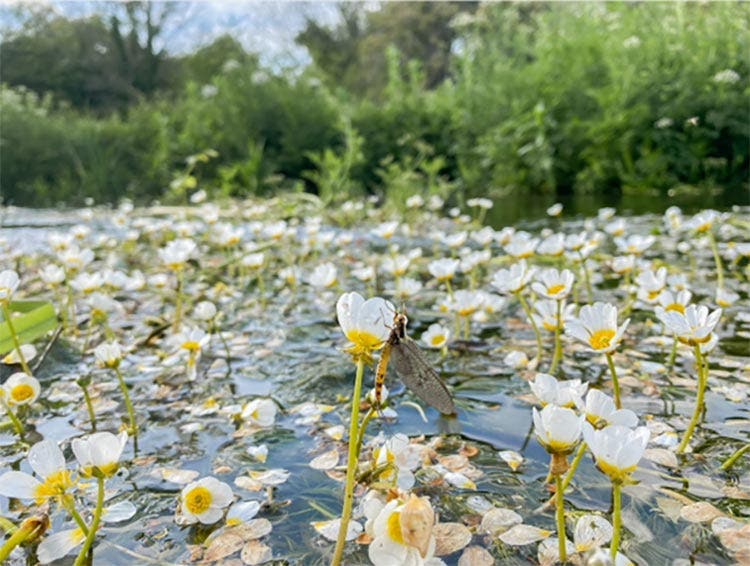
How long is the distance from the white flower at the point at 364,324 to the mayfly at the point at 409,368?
0.02 meters

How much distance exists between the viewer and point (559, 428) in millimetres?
785

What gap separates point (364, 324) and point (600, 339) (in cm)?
51

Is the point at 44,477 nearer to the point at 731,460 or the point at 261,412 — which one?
the point at 261,412

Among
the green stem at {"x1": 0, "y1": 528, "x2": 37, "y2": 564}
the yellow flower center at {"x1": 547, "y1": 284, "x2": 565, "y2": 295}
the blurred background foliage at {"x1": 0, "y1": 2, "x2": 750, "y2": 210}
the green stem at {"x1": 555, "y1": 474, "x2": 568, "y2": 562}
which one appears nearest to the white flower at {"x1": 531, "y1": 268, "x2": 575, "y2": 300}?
the yellow flower center at {"x1": 547, "y1": 284, "x2": 565, "y2": 295}

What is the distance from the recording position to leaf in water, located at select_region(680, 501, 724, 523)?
1001 mm

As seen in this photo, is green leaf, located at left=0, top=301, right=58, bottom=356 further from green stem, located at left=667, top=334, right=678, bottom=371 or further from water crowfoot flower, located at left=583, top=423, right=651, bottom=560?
green stem, located at left=667, top=334, right=678, bottom=371

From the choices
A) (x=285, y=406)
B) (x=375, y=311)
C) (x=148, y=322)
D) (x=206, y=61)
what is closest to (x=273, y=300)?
(x=148, y=322)

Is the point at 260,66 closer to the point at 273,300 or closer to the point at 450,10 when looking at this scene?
the point at 273,300

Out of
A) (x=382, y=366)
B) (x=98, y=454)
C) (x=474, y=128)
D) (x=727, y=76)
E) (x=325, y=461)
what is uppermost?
(x=727, y=76)

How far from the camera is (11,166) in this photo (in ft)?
32.9

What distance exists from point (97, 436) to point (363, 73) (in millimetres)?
21963

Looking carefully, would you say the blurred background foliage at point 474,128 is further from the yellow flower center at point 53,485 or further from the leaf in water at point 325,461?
the yellow flower center at point 53,485

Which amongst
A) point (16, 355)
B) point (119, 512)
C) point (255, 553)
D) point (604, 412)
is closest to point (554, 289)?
point (604, 412)

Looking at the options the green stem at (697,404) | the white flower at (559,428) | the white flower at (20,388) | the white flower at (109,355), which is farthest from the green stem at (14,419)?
the green stem at (697,404)
